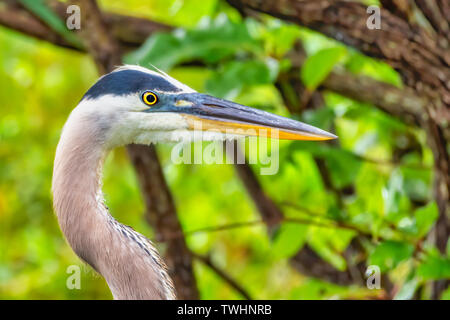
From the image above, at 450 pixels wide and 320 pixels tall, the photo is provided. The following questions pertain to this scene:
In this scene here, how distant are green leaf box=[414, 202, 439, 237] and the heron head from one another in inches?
12.1

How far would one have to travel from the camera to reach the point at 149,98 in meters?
1.58

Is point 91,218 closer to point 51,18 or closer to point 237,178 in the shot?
point 51,18

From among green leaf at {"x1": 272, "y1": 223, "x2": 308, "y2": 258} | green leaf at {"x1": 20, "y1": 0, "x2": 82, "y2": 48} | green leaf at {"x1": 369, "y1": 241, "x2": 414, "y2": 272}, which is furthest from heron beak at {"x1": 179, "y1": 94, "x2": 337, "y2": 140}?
green leaf at {"x1": 20, "y1": 0, "x2": 82, "y2": 48}

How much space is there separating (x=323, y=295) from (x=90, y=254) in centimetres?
66

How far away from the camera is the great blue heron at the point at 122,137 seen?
152 centimetres

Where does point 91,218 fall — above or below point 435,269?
above

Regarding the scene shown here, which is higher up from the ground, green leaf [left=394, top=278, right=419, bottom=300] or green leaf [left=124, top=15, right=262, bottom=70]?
green leaf [left=124, top=15, right=262, bottom=70]

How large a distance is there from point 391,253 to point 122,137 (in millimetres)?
696

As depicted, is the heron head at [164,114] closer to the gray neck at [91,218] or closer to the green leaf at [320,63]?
the gray neck at [91,218]

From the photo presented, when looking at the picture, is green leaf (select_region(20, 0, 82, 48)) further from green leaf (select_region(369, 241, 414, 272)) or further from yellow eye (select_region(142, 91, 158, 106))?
green leaf (select_region(369, 241, 414, 272))

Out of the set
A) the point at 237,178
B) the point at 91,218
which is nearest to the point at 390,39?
the point at 91,218

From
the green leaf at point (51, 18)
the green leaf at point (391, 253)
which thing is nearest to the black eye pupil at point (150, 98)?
the green leaf at point (51, 18)

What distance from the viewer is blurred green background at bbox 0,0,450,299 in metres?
1.91

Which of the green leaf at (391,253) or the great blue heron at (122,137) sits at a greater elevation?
the great blue heron at (122,137)
